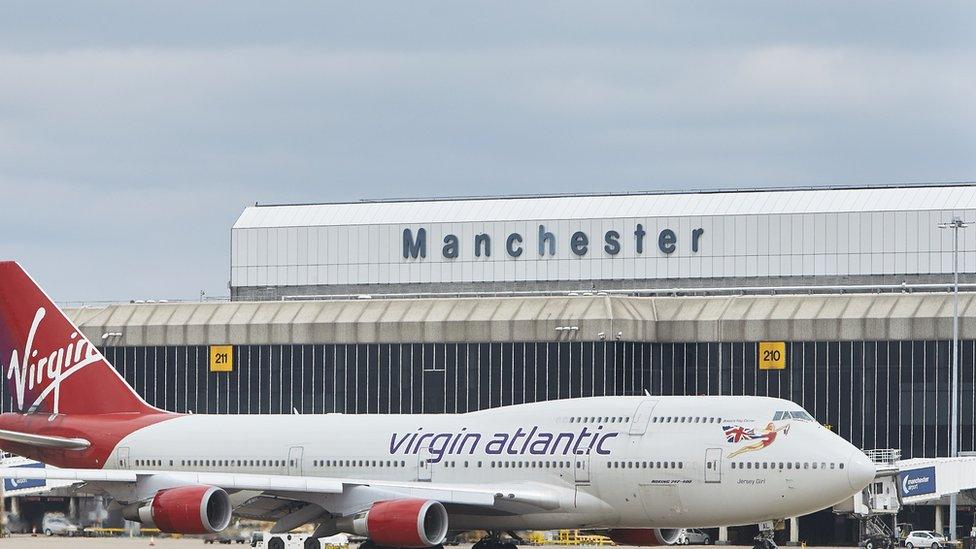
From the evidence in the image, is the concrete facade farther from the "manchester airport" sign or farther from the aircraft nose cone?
the aircraft nose cone

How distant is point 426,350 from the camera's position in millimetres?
111750

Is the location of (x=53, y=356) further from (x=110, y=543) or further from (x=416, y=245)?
(x=416, y=245)

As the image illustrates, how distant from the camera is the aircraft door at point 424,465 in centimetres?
6669

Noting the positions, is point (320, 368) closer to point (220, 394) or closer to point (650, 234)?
point (220, 394)

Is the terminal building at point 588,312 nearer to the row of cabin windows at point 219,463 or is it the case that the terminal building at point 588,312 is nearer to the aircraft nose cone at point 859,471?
the row of cabin windows at point 219,463

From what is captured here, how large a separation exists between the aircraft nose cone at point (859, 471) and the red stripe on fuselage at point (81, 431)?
28.7 m

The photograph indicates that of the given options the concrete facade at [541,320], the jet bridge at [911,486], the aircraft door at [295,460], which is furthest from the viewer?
the concrete facade at [541,320]

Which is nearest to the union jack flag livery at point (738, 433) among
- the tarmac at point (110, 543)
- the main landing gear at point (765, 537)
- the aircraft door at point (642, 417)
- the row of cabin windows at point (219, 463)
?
the aircraft door at point (642, 417)

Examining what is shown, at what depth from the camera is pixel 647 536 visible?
65.7 metres

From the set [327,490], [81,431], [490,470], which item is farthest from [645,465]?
[81,431]

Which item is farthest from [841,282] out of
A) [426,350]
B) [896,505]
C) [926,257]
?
[896,505]

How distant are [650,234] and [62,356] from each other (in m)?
58.2

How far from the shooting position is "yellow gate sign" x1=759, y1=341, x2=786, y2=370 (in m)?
106

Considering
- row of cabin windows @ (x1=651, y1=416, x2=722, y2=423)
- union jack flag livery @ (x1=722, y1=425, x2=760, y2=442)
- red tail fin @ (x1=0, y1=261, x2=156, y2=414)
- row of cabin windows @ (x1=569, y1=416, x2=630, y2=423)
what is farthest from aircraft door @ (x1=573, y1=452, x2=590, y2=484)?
red tail fin @ (x1=0, y1=261, x2=156, y2=414)
